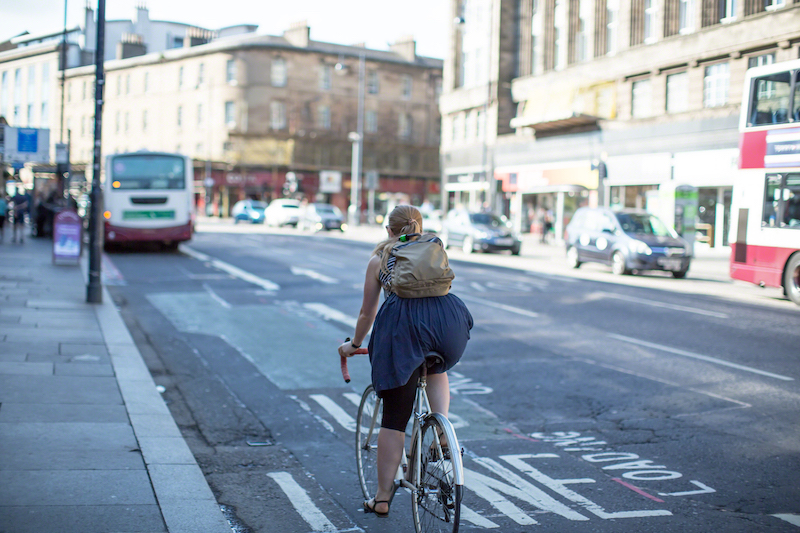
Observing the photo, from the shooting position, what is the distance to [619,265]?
855 inches

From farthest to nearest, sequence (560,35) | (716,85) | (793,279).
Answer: (560,35) → (716,85) → (793,279)

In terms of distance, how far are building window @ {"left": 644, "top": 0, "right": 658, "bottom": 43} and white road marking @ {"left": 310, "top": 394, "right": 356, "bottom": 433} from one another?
102 feet

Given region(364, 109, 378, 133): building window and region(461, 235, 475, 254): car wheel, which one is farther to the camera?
region(364, 109, 378, 133): building window

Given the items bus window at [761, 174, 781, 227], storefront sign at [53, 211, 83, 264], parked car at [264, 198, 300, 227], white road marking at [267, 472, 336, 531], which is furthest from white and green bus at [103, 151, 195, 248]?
parked car at [264, 198, 300, 227]

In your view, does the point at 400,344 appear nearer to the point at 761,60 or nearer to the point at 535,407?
the point at 535,407

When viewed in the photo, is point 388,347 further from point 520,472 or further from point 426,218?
point 426,218

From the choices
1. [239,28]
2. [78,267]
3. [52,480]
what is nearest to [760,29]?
[78,267]

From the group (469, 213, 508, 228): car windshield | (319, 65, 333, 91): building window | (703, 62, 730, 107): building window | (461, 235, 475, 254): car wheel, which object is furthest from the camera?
(319, 65, 333, 91): building window

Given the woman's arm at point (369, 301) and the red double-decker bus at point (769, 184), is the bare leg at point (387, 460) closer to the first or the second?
the woman's arm at point (369, 301)

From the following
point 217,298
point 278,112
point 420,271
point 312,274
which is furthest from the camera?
point 278,112

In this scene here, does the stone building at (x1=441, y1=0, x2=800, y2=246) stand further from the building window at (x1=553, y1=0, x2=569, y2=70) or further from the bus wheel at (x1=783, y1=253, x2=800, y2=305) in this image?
the bus wheel at (x1=783, y1=253, x2=800, y2=305)

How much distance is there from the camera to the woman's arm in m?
4.29

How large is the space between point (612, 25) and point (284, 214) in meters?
23.2

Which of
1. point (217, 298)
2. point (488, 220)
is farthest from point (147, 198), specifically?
point (488, 220)
